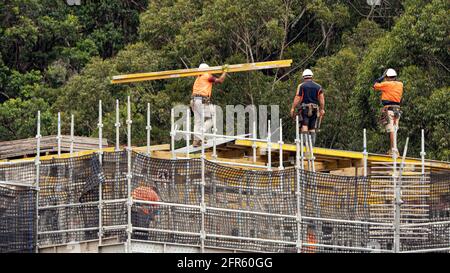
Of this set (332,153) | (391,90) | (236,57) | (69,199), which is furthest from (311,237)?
(236,57)

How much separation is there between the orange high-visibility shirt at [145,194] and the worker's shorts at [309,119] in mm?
4765

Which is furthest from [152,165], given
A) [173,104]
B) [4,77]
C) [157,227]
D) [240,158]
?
[4,77]

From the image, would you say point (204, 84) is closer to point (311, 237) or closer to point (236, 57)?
point (311, 237)

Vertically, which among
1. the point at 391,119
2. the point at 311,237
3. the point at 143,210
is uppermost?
the point at 391,119

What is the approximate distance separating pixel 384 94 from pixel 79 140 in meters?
9.33

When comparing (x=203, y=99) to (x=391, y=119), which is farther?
(x=391, y=119)

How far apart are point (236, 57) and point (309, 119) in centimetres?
2133

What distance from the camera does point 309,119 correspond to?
40.4 m

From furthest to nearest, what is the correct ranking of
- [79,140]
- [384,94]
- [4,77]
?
1. [4,77]
2. [79,140]
3. [384,94]

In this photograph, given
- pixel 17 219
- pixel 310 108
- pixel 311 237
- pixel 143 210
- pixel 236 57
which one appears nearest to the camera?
pixel 143 210

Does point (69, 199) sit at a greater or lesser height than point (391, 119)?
lesser

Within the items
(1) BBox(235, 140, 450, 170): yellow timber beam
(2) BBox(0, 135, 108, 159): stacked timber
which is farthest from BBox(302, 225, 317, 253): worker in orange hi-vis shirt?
(2) BBox(0, 135, 108, 159): stacked timber

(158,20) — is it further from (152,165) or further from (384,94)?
(152,165)

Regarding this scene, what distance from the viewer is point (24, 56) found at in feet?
224
